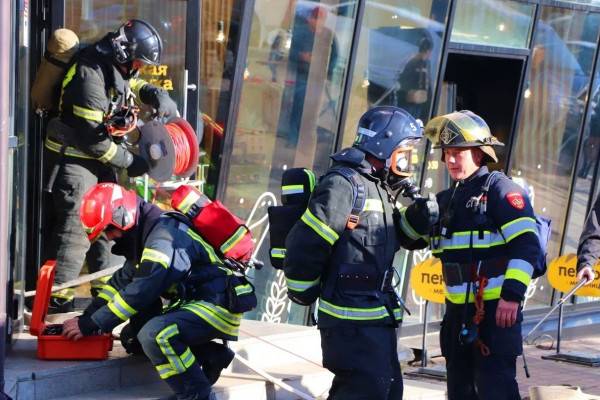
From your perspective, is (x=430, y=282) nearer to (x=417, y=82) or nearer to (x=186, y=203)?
(x=417, y=82)

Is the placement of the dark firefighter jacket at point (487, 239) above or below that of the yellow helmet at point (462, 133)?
below

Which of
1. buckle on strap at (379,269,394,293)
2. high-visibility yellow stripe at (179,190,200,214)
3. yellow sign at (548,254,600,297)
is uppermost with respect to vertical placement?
high-visibility yellow stripe at (179,190,200,214)

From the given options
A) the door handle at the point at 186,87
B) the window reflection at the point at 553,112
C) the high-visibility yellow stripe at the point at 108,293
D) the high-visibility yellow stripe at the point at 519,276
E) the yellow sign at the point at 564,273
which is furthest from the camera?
the window reflection at the point at 553,112

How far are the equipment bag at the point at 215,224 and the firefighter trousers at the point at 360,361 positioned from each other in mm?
1017

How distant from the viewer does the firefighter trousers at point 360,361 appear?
5957 millimetres

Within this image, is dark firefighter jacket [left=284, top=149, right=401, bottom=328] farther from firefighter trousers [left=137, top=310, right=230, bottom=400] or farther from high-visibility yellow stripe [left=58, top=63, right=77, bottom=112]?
high-visibility yellow stripe [left=58, top=63, right=77, bottom=112]

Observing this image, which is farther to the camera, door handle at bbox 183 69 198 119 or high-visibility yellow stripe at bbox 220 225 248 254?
door handle at bbox 183 69 198 119

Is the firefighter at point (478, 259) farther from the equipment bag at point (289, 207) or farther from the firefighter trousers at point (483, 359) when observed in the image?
the equipment bag at point (289, 207)

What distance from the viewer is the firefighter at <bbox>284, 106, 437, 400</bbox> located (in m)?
5.92

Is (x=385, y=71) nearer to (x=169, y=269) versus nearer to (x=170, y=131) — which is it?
(x=170, y=131)

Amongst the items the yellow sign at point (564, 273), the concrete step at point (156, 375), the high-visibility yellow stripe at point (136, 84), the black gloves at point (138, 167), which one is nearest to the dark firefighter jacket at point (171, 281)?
the concrete step at point (156, 375)

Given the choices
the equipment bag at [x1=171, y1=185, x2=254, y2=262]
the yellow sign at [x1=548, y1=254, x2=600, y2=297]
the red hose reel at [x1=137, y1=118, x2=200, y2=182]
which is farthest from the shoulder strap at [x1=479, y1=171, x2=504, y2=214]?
the yellow sign at [x1=548, y1=254, x2=600, y2=297]

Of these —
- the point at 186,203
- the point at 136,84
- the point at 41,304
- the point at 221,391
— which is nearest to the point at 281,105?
the point at 136,84

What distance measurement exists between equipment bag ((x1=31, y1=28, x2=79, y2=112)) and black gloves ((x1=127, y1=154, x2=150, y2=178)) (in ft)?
2.10
